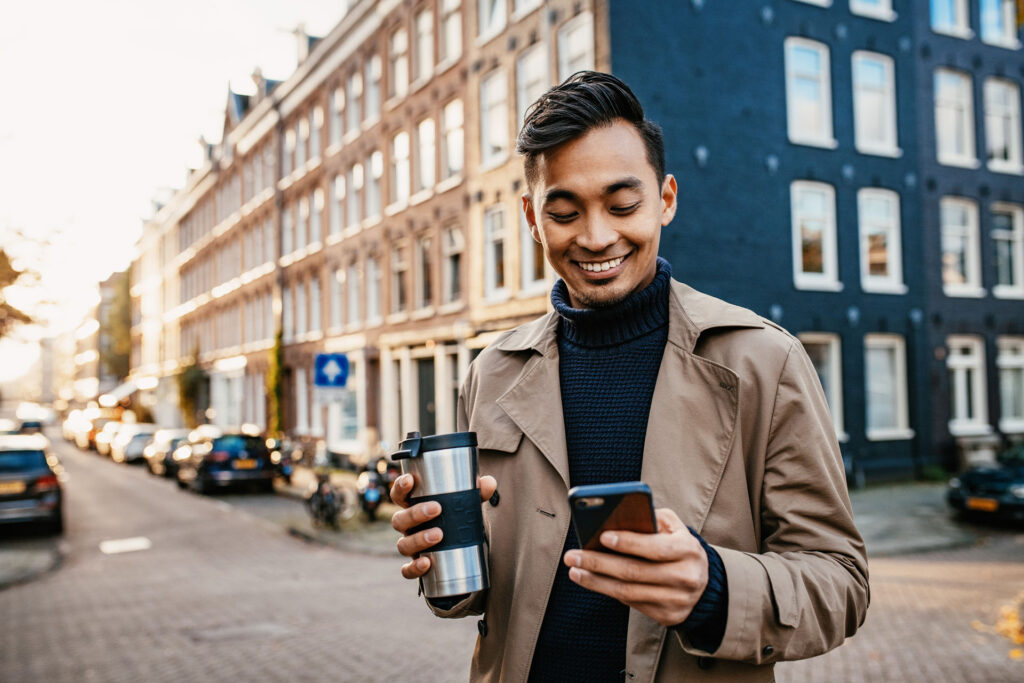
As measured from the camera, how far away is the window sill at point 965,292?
64.3 feet

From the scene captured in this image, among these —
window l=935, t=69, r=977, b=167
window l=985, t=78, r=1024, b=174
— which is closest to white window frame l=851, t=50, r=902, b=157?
window l=935, t=69, r=977, b=167

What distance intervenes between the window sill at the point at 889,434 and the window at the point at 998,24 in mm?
9797

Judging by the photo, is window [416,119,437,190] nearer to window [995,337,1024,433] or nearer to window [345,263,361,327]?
window [345,263,361,327]

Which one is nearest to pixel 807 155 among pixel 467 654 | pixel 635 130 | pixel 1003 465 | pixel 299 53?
pixel 1003 465

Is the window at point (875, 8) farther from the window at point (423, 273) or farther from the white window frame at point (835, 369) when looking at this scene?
the window at point (423, 273)

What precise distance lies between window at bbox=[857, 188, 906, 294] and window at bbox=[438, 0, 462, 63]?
993cm

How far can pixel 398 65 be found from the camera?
23.5m

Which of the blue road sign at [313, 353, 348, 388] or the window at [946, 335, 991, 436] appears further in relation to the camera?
the window at [946, 335, 991, 436]

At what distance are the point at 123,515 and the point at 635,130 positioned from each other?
16.7 meters

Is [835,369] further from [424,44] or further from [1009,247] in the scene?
[424,44]

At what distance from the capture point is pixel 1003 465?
13.0 metres

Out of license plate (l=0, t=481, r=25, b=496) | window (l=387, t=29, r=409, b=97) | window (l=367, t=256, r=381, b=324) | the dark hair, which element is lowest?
license plate (l=0, t=481, r=25, b=496)

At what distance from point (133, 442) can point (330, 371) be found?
65.9ft

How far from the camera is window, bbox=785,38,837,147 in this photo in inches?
698
